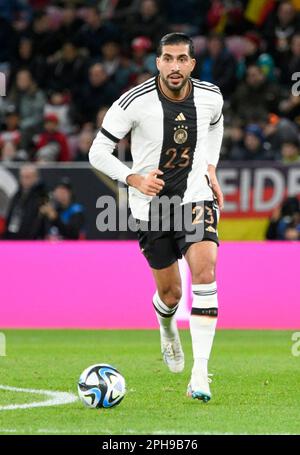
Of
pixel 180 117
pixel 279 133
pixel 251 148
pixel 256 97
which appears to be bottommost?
pixel 180 117

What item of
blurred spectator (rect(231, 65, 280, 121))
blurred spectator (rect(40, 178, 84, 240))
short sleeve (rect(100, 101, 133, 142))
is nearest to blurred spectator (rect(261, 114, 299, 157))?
blurred spectator (rect(231, 65, 280, 121))

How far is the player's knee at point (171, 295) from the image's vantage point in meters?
9.61

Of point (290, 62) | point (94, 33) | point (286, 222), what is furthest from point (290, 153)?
point (94, 33)

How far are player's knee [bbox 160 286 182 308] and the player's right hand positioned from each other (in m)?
1.13

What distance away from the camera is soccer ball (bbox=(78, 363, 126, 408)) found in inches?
323

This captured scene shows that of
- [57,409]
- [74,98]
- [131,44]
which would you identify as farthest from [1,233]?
[57,409]

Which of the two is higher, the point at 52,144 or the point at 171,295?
the point at 52,144

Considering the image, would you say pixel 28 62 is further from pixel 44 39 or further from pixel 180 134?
pixel 180 134

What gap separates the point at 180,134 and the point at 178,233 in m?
0.74

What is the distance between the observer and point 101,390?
8.21 meters

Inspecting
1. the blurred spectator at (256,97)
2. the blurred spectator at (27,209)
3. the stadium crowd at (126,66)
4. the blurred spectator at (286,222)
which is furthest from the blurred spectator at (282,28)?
the blurred spectator at (27,209)

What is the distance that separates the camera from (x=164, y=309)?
32.3 ft

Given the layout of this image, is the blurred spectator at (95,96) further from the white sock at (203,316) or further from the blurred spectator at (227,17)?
the white sock at (203,316)

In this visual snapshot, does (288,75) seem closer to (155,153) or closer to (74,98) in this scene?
(74,98)
